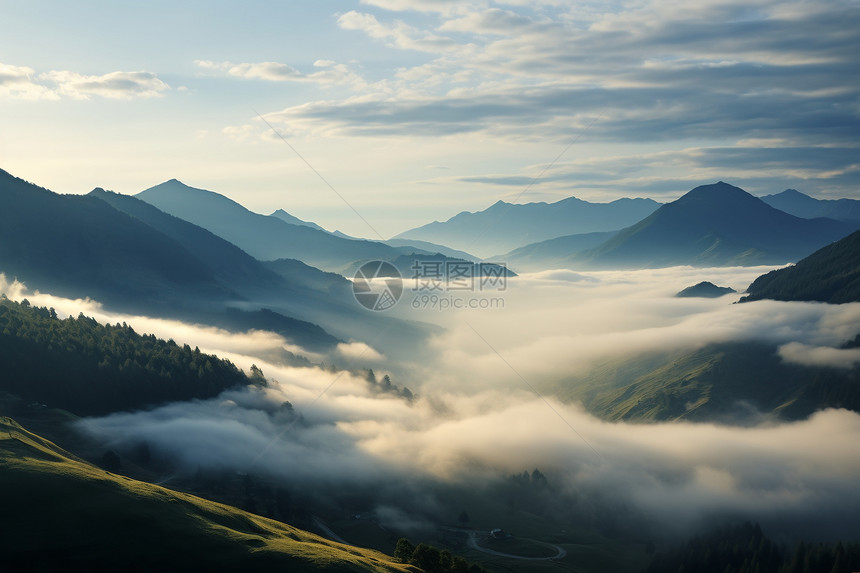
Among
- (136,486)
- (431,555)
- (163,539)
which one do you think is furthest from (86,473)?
(431,555)

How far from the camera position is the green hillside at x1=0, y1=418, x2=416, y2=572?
358 feet

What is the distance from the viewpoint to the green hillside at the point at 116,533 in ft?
358

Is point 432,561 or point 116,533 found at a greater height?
point 116,533

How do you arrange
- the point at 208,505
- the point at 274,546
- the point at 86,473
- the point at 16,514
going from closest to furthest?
the point at 16,514 → the point at 274,546 → the point at 86,473 → the point at 208,505

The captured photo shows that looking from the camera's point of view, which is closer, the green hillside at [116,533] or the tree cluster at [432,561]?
the green hillside at [116,533]

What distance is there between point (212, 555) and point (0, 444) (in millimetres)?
62658

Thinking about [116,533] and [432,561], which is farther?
[432,561]

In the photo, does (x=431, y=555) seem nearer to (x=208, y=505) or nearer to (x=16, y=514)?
(x=208, y=505)

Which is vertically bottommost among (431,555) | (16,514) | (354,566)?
(431,555)

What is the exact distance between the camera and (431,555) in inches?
5950

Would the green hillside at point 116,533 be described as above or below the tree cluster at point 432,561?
above

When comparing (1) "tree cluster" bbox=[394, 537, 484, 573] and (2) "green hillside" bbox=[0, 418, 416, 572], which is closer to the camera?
(2) "green hillside" bbox=[0, 418, 416, 572]

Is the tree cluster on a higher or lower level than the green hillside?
lower

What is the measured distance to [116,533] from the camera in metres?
116
